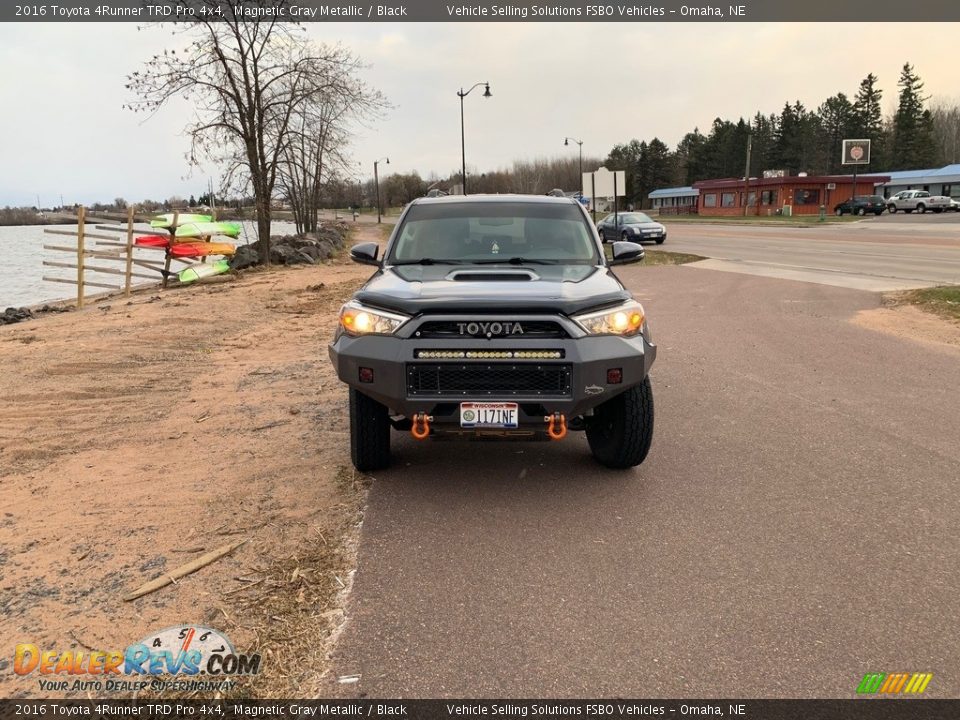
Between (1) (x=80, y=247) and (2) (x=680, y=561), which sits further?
(1) (x=80, y=247)

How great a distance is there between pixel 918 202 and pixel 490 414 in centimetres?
6453

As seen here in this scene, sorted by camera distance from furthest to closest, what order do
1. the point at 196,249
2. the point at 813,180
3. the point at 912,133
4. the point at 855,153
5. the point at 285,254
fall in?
the point at 912,133 < the point at 813,180 < the point at 855,153 < the point at 285,254 < the point at 196,249

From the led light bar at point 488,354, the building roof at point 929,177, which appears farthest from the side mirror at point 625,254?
the building roof at point 929,177

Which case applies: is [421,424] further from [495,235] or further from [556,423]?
[495,235]

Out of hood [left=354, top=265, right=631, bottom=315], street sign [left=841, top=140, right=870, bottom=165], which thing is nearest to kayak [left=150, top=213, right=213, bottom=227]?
hood [left=354, top=265, right=631, bottom=315]

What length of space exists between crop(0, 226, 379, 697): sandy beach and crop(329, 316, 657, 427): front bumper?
0.81 m

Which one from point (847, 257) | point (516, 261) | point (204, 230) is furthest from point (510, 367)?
point (204, 230)

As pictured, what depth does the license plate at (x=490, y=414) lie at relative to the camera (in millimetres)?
3926

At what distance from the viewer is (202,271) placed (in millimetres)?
23688

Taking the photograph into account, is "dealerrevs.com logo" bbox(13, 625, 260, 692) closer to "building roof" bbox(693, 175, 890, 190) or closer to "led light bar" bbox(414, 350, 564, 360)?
"led light bar" bbox(414, 350, 564, 360)

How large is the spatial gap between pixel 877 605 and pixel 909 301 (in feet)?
36.8

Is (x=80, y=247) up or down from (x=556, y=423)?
up

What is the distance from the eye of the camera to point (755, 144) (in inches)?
4178

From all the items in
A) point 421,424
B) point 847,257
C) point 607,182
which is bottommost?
point 421,424
